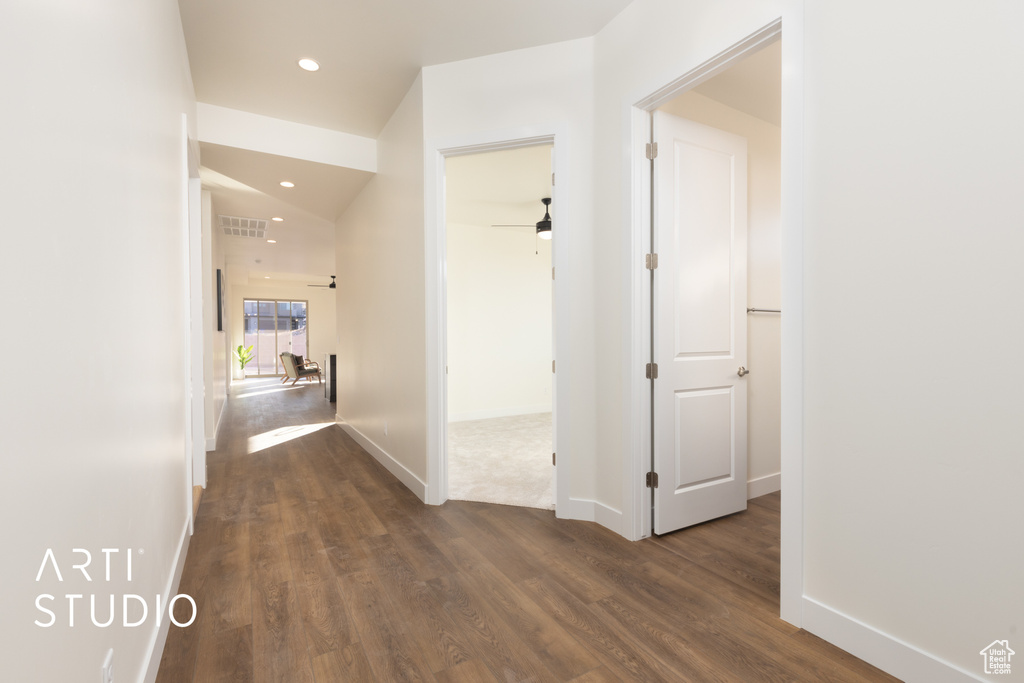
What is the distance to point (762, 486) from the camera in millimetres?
3344

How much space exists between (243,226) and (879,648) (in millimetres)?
7670

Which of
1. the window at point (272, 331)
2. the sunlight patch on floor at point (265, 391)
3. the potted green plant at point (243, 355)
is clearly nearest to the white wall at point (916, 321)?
the sunlight patch on floor at point (265, 391)

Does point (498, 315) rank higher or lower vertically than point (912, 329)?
higher

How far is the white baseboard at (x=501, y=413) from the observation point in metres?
6.43

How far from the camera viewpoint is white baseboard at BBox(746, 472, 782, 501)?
3273mm

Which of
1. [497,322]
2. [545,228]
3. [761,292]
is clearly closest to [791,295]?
[761,292]

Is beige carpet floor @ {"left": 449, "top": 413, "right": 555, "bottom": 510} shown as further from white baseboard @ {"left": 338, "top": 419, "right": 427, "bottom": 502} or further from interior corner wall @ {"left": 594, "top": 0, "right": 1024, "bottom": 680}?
interior corner wall @ {"left": 594, "top": 0, "right": 1024, "bottom": 680}

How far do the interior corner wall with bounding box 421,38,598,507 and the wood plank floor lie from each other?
53 cm

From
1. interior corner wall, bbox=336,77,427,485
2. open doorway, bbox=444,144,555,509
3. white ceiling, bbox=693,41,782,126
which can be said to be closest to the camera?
white ceiling, bbox=693,41,782,126

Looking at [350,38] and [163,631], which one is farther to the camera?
[350,38]

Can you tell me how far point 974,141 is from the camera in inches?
54.4

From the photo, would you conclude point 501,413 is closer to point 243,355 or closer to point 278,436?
point 278,436

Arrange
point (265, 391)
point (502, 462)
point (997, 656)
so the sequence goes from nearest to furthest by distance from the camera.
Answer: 1. point (997, 656)
2. point (502, 462)
3. point (265, 391)

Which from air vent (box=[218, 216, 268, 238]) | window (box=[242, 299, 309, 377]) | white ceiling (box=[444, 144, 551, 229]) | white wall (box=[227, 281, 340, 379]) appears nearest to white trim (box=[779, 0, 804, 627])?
white ceiling (box=[444, 144, 551, 229])
